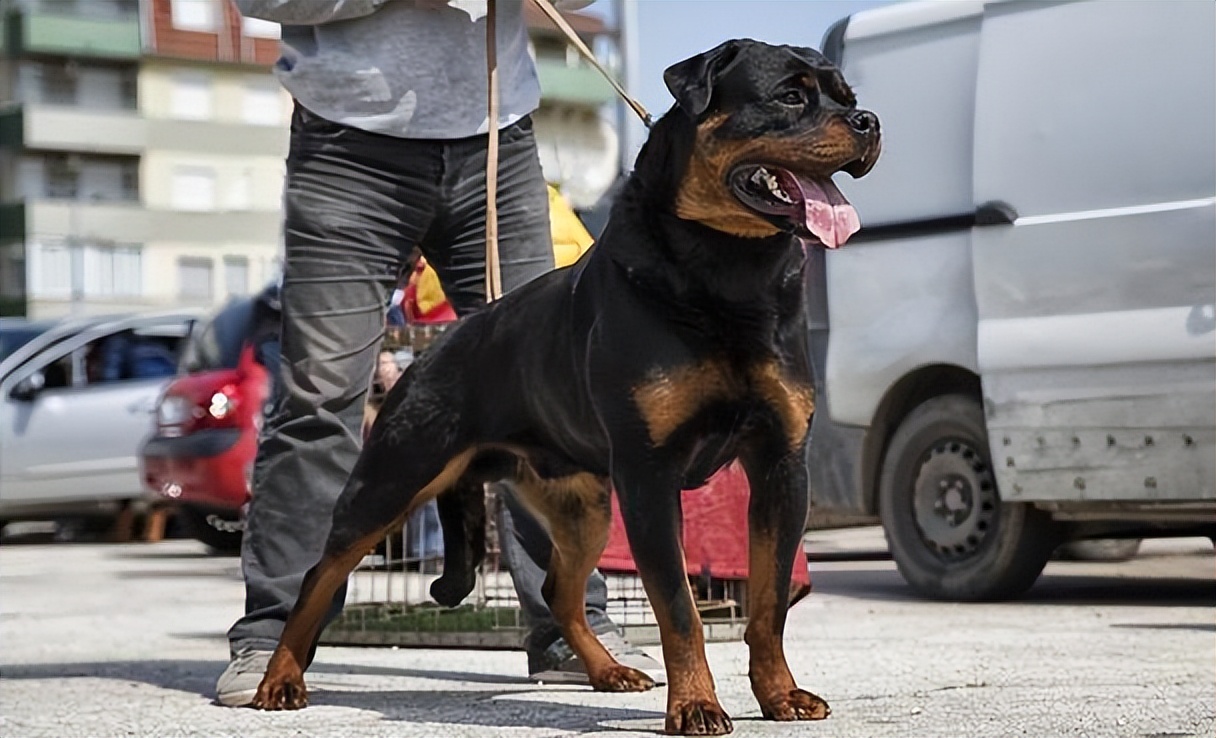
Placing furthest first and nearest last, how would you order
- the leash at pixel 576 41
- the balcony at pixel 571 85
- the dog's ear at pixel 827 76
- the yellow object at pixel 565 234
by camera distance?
1. the balcony at pixel 571 85
2. the yellow object at pixel 565 234
3. the leash at pixel 576 41
4. the dog's ear at pixel 827 76

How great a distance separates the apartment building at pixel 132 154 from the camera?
188 ft

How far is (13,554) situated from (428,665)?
9646 millimetres

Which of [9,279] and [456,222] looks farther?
[9,279]

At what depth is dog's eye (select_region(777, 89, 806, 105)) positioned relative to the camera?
13.7 feet

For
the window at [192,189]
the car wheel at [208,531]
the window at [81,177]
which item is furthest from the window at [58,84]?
the car wheel at [208,531]

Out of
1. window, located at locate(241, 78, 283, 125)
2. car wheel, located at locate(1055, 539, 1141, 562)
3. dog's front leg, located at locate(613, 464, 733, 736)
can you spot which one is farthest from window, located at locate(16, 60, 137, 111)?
dog's front leg, located at locate(613, 464, 733, 736)

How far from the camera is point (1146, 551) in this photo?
12133 millimetres

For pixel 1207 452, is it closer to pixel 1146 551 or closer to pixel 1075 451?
pixel 1075 451

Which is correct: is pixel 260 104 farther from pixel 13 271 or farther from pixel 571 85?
pixel 571 85

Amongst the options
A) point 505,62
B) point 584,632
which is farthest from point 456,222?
point 584,632

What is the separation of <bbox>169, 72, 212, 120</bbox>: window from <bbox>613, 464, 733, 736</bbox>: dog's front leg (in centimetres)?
5595

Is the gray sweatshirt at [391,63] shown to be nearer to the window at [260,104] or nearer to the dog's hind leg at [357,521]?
the dog's hind leg at [357,521]

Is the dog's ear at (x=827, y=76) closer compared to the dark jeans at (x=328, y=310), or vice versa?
the dog's ear at (x=827, y=76)

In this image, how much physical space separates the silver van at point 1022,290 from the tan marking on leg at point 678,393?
365cm
